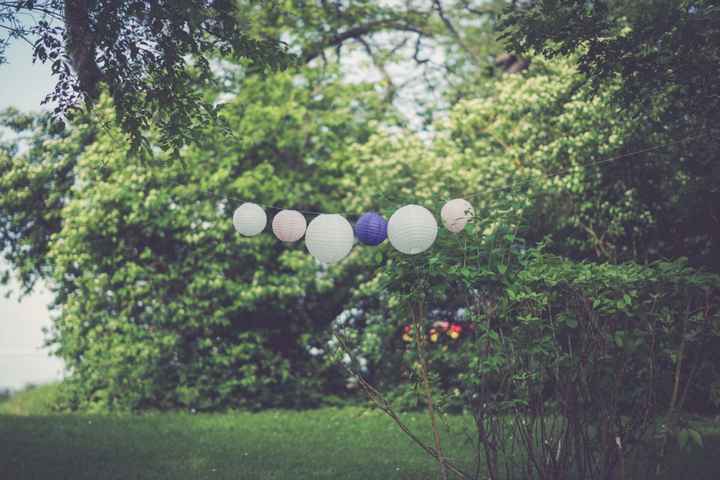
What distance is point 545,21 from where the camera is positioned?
571cm

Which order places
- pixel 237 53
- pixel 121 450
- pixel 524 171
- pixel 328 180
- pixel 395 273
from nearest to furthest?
pixel 395 273
pixel 237 53
pixel 121 450
pixel 524 171
pixel 328 180

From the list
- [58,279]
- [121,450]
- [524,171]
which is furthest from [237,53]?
[58,279]

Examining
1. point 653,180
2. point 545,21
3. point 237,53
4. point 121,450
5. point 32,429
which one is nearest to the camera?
point 545,21

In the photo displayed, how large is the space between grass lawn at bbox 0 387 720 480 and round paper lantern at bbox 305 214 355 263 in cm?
195

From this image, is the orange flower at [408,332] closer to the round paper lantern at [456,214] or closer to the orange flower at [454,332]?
the orange flower at [454,332]

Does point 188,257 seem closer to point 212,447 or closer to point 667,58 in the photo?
point 212,447

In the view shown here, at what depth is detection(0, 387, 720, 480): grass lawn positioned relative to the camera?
19.8 feet

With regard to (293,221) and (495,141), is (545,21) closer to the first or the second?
(293,221)

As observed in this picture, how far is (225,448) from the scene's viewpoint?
7316 mm

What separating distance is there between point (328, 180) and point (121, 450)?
238 inches

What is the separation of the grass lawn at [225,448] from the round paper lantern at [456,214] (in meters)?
1.96

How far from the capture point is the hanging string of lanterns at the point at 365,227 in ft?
14.9

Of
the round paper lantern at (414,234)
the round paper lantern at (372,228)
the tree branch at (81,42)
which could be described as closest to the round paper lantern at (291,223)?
the round paper lantern at (372,228)

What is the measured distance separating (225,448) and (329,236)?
3.36 metres
